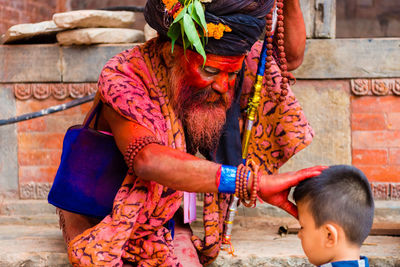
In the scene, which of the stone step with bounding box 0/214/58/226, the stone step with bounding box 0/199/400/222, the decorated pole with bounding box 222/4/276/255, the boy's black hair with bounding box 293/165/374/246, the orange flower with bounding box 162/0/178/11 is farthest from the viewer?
the stone step with bounding box 0/214/58/226

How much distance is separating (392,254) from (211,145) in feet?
3.83

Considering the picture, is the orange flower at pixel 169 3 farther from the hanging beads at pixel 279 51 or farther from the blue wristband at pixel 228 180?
the blue wristband at pixel 228 180

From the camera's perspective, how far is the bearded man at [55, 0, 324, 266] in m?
2.69

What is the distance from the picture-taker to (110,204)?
305 centimetres

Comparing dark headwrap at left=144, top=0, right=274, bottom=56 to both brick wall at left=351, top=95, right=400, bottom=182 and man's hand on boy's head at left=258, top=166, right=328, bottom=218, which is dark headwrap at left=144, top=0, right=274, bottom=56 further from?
brick wall at left=351, top=95, right=400, bottom=182

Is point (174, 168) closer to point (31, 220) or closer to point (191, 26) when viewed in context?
point (191, 26)

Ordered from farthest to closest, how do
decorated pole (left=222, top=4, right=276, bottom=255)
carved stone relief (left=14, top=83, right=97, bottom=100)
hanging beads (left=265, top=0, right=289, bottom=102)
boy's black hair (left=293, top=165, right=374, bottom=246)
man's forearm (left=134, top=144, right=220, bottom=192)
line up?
1. carved stone relief (left=14, top=83, right=97, bottom=100)
2. decorated pole (left=222, top=4, right=276, bottom=255)
3. hanging beads (left=265, top=0, right=289, bottom=102)
4. man's forearm (left=134, top=144, right=220, bottom=192)
5. boy's black hair (left=293, top=165, right=374, bottom=246)

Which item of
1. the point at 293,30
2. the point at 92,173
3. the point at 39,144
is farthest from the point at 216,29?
the point at 39,144

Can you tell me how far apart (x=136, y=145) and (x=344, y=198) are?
3.09ft

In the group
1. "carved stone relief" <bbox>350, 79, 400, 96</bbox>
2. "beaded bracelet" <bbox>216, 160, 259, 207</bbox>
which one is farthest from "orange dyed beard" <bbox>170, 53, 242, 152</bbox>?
"carved stone relief" <bbox>350, 79, 400, 96</bbox>

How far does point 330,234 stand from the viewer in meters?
2.41

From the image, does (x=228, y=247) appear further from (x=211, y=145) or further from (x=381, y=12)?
(x=381, y=12)

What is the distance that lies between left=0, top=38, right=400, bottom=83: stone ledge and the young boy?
194 centimetres

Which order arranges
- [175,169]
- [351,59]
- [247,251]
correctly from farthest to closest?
[351,59] < [247,251] < [175,169]
